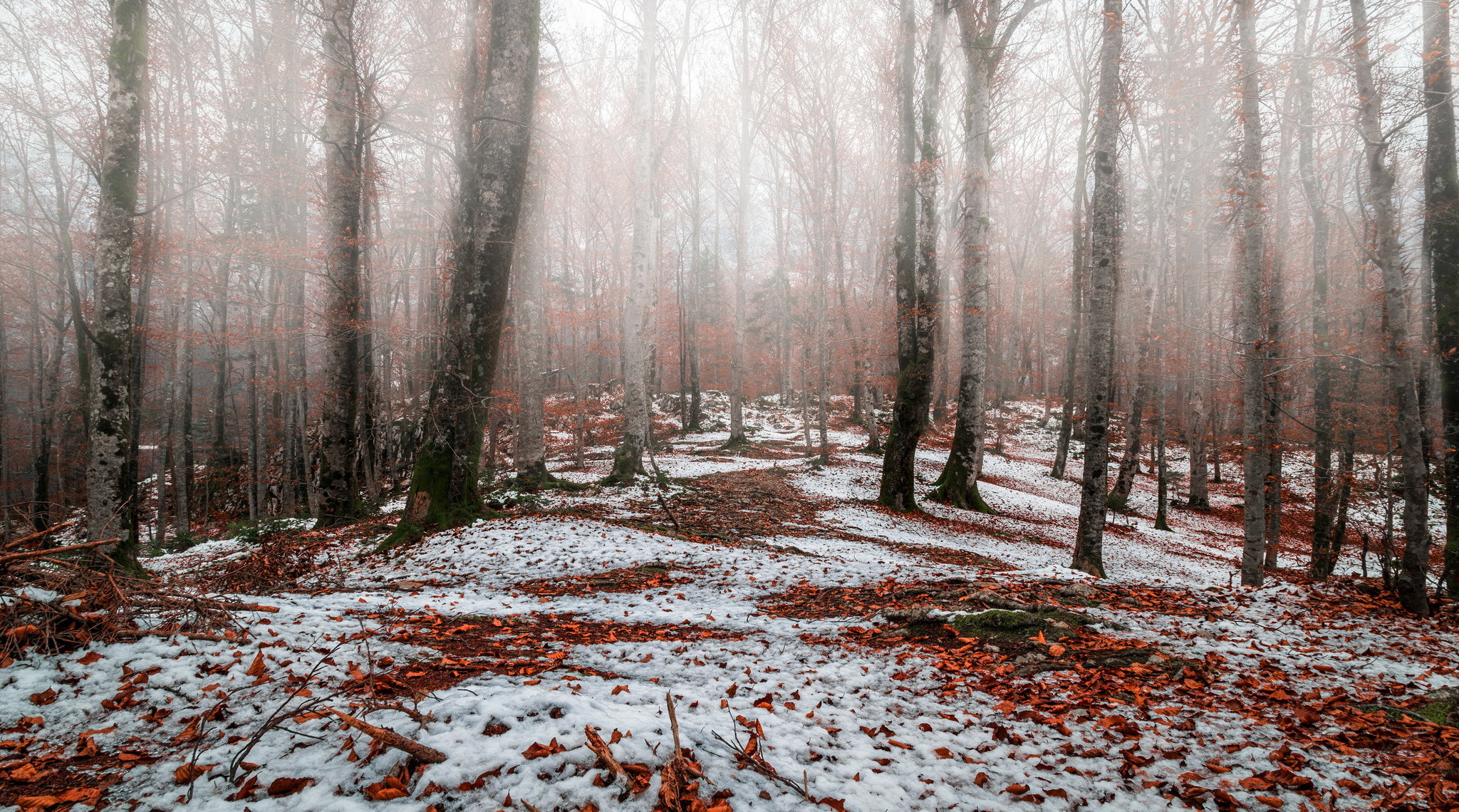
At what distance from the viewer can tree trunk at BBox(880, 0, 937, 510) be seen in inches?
418

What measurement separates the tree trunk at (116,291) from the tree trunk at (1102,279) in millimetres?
9878

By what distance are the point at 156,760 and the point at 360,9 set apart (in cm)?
1200

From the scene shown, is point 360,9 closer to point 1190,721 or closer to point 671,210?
point 1190,721

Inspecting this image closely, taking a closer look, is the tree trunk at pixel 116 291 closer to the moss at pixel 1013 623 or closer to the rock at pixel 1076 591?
the moss at pixel 1013 623

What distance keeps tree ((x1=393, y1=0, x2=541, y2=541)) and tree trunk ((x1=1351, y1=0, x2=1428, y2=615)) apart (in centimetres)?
868

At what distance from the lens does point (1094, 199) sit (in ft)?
21.8

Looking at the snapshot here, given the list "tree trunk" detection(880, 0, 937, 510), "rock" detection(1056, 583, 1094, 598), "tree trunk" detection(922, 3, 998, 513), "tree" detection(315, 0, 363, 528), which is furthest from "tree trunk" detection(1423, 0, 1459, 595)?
"tree" detection(315, 0, 363, 528)

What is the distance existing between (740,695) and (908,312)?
9001 millimetres

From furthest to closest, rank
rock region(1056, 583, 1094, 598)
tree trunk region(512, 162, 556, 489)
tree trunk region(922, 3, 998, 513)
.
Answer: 1. tree trunk region(512, 162, 556, 489)
2. tree trunk region(922, 3, 998, 513)
3. rock region(1056, 583, 1094, 598)

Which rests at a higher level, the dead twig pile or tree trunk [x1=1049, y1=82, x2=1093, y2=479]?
tree trunk [x1=1049, y1=82, x2=1093, y2=479]

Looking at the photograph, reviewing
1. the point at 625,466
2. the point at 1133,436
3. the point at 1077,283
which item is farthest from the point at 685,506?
the point at 1077,283

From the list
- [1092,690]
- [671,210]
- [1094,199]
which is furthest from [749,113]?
[1092,690]

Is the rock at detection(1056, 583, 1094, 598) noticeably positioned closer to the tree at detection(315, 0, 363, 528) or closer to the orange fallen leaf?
the orange fallen leaf

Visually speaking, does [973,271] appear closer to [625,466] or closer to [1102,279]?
[1102,279]
